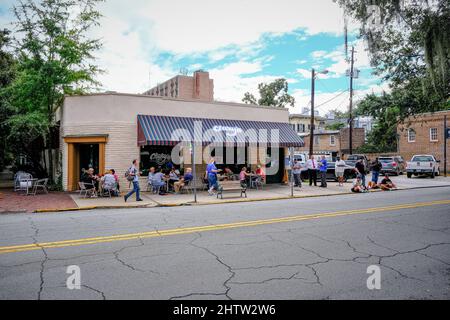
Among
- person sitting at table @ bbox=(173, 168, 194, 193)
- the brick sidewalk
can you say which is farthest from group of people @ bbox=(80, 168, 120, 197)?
person sitting at table @ bbox=(173, 168, 194, 193)

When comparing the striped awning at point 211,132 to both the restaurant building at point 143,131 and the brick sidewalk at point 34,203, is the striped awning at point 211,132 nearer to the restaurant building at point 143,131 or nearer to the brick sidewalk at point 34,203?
the restaurant building at point 143,131

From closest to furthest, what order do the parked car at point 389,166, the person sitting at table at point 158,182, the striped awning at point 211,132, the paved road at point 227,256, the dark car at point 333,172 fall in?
the paved road at point 227,256
the person sitting at table at point 158,182
the striped awning at point 211,132
the dark car at point 333,172
the parked car at point 389,166

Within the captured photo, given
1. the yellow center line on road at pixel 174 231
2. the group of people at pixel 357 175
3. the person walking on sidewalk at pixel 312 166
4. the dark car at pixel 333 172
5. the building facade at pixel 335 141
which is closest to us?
the yellow center line on road at pixel 174 231

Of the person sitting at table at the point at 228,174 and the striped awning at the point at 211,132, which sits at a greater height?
the striped awning at the point at 211,132

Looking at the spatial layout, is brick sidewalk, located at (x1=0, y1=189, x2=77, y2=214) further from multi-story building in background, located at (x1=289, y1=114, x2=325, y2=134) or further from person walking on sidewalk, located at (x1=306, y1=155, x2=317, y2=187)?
multi-story building in background, located at (x1=289, y1=114, x2=325, y2=134)

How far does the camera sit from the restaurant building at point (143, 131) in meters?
15.5

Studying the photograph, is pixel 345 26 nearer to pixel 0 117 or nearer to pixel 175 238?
pixel 175 238

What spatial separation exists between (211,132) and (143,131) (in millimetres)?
3658

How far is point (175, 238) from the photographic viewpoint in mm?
6289

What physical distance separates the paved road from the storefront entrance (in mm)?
7266

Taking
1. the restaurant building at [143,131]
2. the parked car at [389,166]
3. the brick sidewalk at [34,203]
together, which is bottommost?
the brick sidewalk at [34,203]

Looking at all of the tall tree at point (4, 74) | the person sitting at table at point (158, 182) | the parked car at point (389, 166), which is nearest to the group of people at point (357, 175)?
the person sitting at table at point (158, 182)

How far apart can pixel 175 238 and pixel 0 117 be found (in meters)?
17.6

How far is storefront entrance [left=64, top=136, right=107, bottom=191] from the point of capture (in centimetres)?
1552
